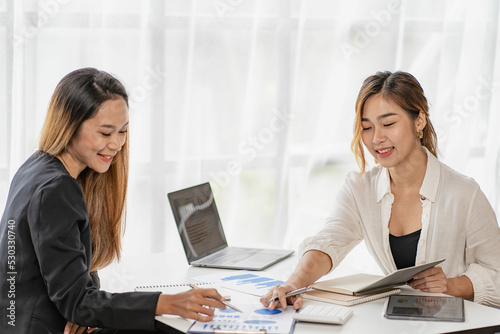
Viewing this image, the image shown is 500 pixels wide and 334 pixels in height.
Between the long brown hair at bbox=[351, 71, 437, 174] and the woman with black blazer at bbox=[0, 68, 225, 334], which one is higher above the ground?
the long brown hair at bbox=[351, 71, 437, 174]

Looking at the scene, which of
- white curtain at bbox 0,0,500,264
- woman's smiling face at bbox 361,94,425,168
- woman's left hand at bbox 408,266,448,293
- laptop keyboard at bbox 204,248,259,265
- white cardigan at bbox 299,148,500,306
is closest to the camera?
woman's left hand at bbox 408,266,448,293

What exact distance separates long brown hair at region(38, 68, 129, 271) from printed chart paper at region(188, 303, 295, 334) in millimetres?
509

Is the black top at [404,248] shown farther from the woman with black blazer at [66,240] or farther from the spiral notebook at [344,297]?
the woman with black blazer at [66,240]

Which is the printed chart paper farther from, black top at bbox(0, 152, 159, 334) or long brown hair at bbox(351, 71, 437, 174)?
long brown hair at bbox(351, 71, 437, 174)

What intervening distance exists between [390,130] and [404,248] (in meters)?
0.40

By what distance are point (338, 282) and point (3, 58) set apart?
168 cm

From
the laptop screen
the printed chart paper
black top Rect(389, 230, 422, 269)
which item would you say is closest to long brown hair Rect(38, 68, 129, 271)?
the laptop screen

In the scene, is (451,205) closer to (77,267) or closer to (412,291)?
(412,291)

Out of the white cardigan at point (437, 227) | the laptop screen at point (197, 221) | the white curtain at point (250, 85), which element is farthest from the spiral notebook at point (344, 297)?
the white curtain at point (250, 85)

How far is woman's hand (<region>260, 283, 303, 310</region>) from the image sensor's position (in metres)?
1.64

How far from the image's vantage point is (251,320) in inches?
61.0

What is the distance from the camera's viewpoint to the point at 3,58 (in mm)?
2566

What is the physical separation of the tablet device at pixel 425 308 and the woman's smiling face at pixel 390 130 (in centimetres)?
54

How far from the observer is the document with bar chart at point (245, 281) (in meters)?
1.83
